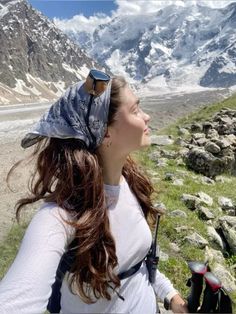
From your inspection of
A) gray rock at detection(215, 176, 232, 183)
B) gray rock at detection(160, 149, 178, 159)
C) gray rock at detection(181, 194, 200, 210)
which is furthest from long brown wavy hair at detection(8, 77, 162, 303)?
gray rock at detection(160, 149, 178, 159)

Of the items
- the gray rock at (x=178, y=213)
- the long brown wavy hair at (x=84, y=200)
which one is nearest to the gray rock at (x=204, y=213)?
the gray rock at (x=178, y=213)

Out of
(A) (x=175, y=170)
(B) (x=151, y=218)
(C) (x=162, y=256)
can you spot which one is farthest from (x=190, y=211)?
(B) (x=151, y=218)

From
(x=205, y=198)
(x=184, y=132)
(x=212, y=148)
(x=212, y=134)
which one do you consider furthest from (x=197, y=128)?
(x=205, y=198)

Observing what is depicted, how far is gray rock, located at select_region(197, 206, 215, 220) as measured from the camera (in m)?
8.96

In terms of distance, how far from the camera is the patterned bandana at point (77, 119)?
7.97ft

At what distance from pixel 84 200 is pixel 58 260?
0.46m

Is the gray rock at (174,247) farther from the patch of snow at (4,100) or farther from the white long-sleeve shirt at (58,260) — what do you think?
the patch of snow at (4,100)

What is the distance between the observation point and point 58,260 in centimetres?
206

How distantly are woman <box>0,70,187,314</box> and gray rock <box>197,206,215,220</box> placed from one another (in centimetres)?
627

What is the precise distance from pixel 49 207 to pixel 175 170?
36.2 ft

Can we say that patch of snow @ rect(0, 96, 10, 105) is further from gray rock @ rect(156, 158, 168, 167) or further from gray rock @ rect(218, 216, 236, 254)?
gray rock @ rect(218, 216, 236, 254)

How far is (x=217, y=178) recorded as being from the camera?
13375 millimetres

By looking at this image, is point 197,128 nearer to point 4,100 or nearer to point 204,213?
point 204,213

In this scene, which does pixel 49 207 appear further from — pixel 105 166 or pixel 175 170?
pixel 175 170
